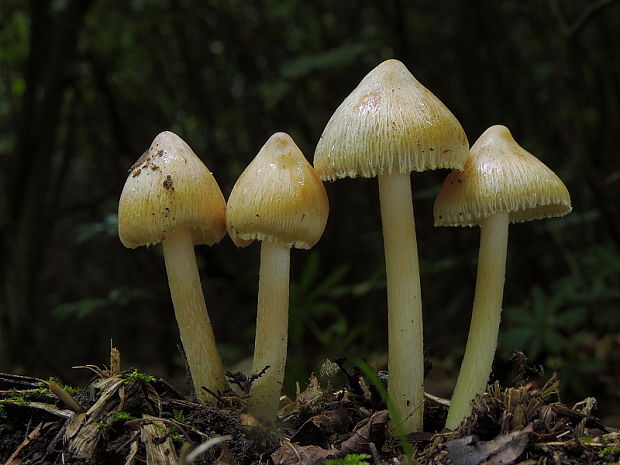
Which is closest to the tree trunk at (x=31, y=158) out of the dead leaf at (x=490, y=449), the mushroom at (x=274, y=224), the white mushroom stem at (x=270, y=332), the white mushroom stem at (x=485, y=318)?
the mushroom at (x=274, y=224)

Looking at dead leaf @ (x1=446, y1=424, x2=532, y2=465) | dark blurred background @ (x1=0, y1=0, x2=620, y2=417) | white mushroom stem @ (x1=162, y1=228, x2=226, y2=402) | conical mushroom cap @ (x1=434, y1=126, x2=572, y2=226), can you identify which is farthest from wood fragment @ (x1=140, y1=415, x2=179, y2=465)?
dark blurred background @ (x1=0, y1=0, x2=620, y2=417)

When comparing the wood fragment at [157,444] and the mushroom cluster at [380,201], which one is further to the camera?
the mushroom cluster at [380,201]

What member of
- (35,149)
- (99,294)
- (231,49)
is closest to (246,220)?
(35,149)

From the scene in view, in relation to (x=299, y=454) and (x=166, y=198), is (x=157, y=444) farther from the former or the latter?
(x=166, y=198)

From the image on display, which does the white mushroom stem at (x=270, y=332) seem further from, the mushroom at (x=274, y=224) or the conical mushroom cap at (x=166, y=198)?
the conical mushroom cap at (x=166, y=198)

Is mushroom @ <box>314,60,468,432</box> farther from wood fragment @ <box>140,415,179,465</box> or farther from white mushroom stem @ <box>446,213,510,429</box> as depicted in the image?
wood fragment @ <box>140,415,179,465</box>

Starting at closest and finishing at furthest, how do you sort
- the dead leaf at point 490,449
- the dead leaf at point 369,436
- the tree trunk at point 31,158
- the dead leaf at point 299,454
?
the dead leaf at point 490,449, the dead leaf at point 299,454, the dead leaf at point 369,436, the tree trunk at point 31,158
